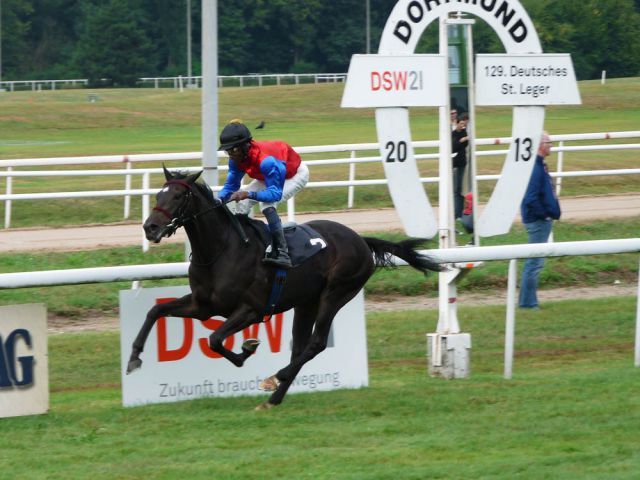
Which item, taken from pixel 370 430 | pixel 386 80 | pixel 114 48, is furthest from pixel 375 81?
pixel 114 48

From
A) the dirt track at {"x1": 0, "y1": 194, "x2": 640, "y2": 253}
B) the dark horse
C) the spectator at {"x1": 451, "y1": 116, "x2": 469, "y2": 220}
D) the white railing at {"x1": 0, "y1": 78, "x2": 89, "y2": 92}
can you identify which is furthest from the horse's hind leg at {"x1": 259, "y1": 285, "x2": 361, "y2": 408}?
the white railing at {"x1": 0, "y1": 78, "x2": 89, "y2": 92}

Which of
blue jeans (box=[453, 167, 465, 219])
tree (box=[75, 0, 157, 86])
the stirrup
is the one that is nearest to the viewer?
the stirrup

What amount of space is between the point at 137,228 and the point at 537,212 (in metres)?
5.68

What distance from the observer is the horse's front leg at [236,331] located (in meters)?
6.98

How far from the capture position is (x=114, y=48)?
62375 millimetres

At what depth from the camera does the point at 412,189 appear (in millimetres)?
8406

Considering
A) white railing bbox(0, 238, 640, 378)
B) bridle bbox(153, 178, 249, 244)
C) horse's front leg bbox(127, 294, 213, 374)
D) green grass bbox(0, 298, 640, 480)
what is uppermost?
bridle bbox(153, 178, 249, 244)

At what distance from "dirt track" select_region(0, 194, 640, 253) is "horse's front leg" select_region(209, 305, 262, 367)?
21.3 feet

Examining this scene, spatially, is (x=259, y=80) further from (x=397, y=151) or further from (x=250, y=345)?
(x=250, y=345)

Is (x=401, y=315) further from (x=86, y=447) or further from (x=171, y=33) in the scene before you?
(x=171, y=33)

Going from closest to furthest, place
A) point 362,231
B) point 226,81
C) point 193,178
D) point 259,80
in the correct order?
point 193,178 < point 362,231 < point 259,80 < point 226,81

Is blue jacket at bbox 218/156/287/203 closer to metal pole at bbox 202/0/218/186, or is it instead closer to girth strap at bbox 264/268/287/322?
girth strap at bbox 264/268/287/322

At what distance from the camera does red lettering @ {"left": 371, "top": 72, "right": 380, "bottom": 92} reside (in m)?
8.02

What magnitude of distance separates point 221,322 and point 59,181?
14142mm
